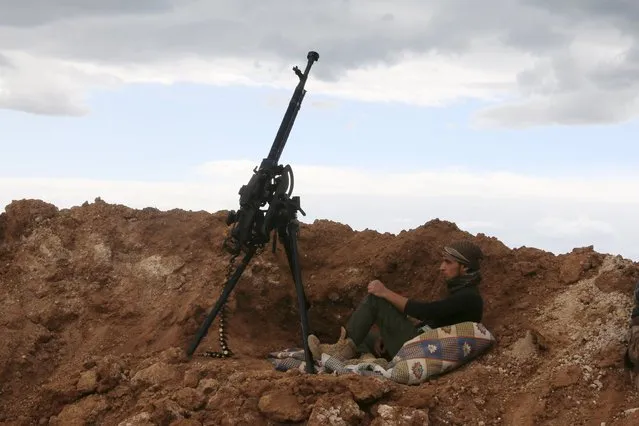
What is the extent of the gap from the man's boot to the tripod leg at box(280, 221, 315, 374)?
0.20ft

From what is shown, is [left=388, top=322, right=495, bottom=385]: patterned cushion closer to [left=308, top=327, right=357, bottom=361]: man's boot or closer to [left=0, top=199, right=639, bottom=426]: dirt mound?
[left=0, top=199, right=639, bottom=426]: dirt mound

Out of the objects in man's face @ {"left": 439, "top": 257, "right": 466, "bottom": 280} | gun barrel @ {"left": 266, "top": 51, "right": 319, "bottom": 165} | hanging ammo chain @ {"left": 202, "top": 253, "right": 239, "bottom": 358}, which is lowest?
hanging ammo chain @ {"left": 202, "top": 253, "right": 239, "bottom": 358}

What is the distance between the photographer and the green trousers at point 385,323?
23.0ft

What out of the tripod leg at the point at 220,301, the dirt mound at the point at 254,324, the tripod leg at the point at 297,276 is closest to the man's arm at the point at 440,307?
the dirt mound at the point at 254,324

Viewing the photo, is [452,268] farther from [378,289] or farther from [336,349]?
[336,349]

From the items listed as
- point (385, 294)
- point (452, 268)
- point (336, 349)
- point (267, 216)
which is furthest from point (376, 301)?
point (267, 216)

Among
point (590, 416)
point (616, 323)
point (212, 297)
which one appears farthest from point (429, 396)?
point (212, 297)

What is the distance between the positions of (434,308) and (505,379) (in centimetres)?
76

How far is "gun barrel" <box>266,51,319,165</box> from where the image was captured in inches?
297

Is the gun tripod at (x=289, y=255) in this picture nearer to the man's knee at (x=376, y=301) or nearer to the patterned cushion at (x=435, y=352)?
the man's knee at (x=376, y=301)

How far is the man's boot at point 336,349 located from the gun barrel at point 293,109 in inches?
66.1

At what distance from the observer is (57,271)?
30.4 ft

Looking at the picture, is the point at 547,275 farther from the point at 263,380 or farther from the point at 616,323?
the point at 263,380

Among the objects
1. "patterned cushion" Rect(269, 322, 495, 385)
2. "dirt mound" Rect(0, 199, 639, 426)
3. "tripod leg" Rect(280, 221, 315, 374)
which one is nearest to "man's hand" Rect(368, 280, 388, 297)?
"patterned cushion" Rect(269, 322, 495, 385)
